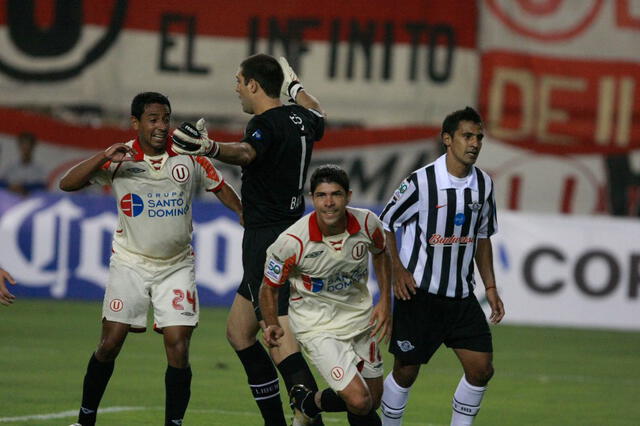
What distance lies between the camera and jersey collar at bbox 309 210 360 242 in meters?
7.22

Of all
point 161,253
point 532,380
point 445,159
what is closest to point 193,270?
point 161,253

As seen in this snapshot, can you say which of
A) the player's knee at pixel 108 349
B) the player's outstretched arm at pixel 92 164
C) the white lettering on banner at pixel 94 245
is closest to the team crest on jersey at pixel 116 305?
the player's knee at pixel 108 349

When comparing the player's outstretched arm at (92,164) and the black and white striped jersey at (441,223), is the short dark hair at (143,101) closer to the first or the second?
the player's outstretched arm at (92,164)

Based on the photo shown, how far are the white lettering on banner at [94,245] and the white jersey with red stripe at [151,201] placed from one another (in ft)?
26.3

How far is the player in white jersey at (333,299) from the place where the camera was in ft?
23.4

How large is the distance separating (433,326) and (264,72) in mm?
1713

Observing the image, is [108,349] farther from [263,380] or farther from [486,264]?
[486,264]

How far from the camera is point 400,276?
304 inches

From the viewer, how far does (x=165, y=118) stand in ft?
25.6

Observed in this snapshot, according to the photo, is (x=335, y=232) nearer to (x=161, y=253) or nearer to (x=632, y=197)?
(x=161, y=253)

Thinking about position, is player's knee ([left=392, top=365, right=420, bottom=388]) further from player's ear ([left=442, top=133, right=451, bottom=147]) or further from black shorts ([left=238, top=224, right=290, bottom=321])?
player's ear ([left=442, top=133, right=451, bottom=147])

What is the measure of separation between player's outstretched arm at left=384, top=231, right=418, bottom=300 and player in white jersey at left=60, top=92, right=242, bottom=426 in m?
1.17

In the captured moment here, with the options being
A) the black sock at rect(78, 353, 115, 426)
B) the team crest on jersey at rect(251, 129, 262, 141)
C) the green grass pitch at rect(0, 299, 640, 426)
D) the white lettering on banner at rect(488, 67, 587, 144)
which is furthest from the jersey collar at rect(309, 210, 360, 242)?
the white lettering on banner at rect(488, 67, 587, 144)

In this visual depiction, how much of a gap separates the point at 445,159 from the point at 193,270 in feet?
5.26
